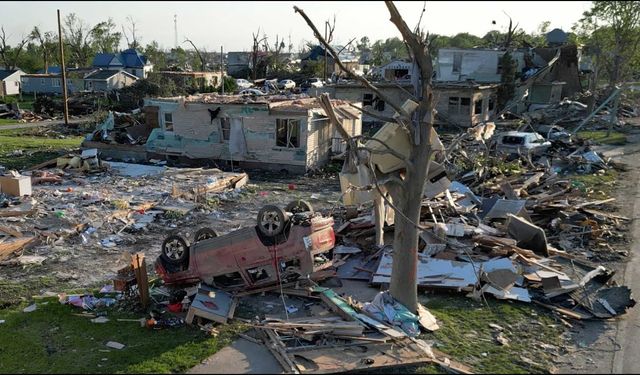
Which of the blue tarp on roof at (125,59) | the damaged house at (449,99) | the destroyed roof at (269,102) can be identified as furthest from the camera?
the blue tarp on roof at (125,59)

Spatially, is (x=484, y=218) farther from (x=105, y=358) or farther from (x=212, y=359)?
(x=105, y=358)

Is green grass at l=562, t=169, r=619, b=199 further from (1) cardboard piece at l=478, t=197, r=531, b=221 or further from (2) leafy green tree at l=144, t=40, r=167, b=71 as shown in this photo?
(2) leafy green tree at l=144, t=40, r=167, b=71

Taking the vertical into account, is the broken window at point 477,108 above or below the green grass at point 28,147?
above

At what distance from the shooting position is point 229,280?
9.73 metres

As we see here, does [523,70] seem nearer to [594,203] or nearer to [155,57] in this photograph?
[594,203]

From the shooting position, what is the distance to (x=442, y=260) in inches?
408

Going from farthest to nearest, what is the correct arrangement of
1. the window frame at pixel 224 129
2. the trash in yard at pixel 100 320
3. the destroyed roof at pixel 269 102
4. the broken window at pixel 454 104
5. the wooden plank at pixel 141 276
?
the broken window at pixel 454 104, the window frame at pixel 224 129, the destroyed roof at pixel 269 102, the wooden plank at pixel 141 276, the trash in yard at pixel 100 320

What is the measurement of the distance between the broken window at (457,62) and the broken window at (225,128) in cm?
2342

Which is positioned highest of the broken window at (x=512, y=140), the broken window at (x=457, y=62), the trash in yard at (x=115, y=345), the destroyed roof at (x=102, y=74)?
the broken window at (x=457, y=62)

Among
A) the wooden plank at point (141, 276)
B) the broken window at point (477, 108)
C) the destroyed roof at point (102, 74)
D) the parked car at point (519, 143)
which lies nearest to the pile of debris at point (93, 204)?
the wooden plank at point (141, 276)

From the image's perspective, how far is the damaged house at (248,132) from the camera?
22.4m

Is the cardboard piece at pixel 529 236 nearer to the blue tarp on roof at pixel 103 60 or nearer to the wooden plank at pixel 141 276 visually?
the wooden plank at pixel 141 276

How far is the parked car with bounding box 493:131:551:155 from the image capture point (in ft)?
76.3

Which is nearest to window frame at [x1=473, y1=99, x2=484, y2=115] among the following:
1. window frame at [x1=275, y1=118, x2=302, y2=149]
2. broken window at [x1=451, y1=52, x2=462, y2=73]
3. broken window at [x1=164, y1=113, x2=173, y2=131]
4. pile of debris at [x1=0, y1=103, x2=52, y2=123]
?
broken window at [x1=451, y1=52, x2=462, y2=73]
